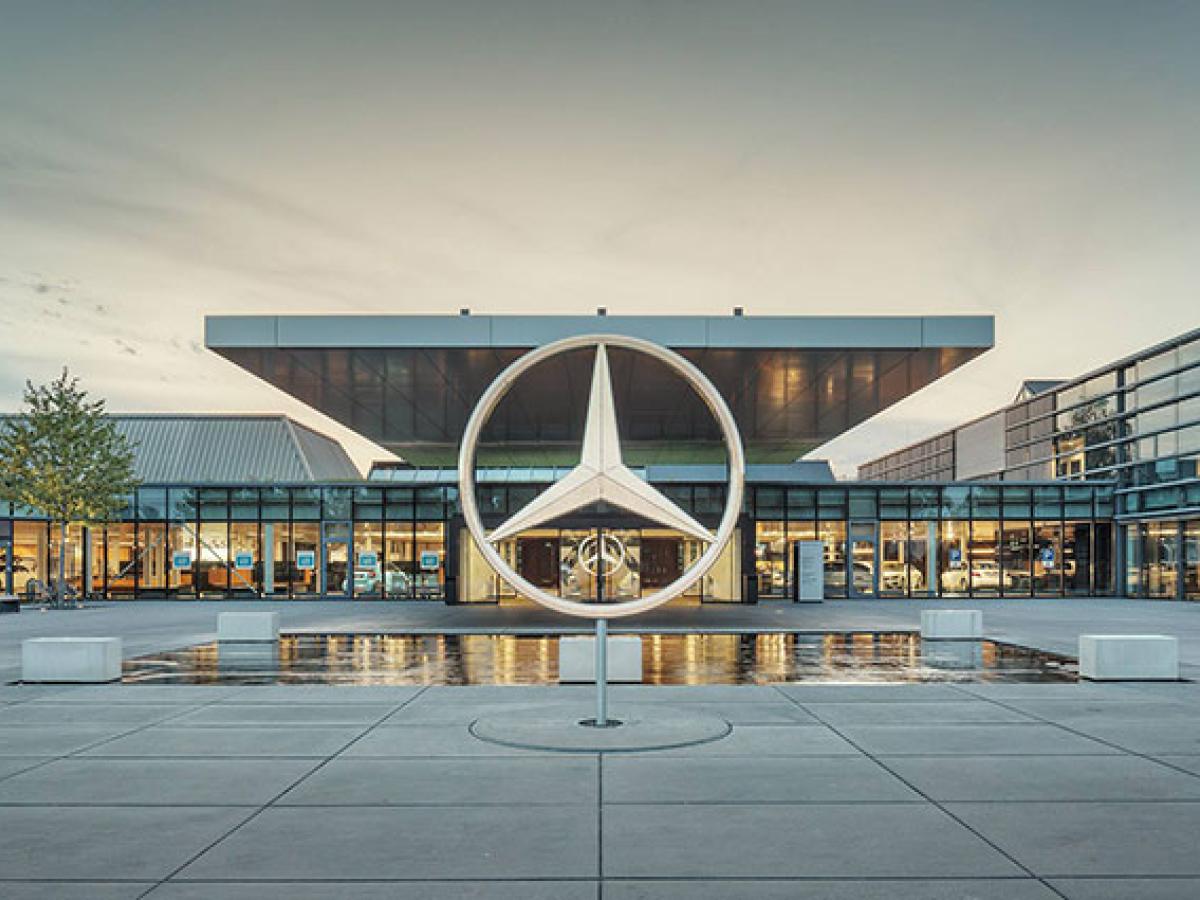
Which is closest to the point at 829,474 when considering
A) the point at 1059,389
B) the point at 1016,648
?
the point at 1059,389

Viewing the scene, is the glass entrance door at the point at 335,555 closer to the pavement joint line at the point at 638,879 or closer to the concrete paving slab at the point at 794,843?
the concrete paving slab at the point at 794,843

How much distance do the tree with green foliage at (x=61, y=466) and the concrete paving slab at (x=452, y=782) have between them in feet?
107

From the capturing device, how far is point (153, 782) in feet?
31.4

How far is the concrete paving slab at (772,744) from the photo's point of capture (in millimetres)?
10742

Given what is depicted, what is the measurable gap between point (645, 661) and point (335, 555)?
2616 cm

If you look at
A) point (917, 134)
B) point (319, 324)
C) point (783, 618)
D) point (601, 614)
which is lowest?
point (783, 618)

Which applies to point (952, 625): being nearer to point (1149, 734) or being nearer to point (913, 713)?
point (913, 713)

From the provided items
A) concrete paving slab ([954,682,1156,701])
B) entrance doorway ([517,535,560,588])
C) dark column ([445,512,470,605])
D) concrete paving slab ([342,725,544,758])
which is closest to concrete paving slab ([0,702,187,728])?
concrete paving slab ([342,725,544,758])

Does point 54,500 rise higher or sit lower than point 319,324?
lower

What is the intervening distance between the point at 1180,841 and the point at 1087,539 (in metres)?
42.0

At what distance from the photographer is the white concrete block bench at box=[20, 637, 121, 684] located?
54.0ft

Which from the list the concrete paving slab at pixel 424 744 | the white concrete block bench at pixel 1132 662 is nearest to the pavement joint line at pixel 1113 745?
the white concrete block bench at pixel 1132 662

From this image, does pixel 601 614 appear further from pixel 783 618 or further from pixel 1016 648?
pixel 783 618

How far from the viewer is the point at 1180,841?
298 inches
